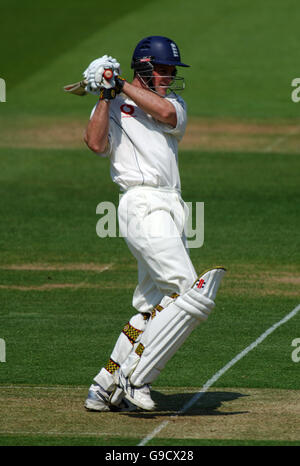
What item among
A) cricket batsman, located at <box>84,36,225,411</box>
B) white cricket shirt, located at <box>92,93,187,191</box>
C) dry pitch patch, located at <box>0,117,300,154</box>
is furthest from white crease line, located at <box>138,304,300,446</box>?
dry pitch patch, located at <box>0,117,300,154</box>

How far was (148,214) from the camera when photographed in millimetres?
6609

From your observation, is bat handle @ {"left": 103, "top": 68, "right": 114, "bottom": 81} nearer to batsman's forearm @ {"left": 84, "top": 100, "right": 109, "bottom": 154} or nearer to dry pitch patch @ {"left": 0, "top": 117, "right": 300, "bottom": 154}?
batsman's forearm @ {"left": 84, "top": 100, "right": 109, "bottom": 154}

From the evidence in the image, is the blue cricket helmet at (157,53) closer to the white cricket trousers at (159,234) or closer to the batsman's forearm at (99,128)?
the batsman's forearm at (99,128)

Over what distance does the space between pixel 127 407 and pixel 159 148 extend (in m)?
1.70

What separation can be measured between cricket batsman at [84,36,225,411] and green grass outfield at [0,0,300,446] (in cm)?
→ 35

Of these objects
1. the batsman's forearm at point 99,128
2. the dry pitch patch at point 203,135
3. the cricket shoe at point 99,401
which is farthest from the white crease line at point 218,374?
Answer: the dry pitch patch at point 203,135

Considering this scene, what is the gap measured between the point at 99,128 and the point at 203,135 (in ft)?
53.3

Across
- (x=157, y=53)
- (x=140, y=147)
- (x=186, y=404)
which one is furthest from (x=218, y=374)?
(x=157, y=53)

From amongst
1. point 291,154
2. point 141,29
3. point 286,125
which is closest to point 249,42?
point 141,29

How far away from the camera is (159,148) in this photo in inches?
266

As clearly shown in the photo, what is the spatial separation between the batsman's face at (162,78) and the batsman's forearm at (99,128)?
473mm

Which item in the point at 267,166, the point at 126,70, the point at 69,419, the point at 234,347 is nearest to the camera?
the point at 69,419

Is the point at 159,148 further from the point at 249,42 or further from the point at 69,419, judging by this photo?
the point at 249,42

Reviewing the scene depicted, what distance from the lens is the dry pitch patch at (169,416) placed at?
6.18 m
